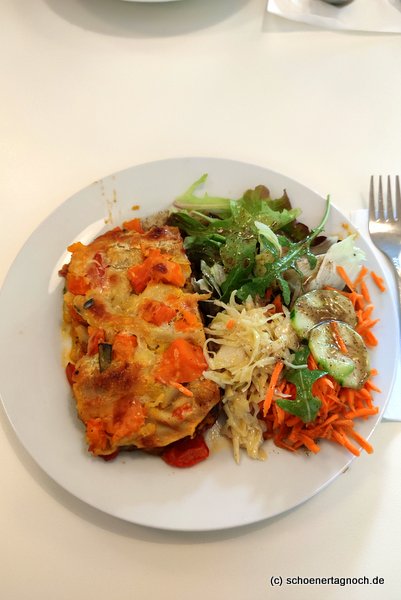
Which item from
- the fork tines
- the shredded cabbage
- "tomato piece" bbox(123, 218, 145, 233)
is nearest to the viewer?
the shredded cabbage

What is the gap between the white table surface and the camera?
2.25m

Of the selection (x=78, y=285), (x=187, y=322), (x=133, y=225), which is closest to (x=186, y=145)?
(x=133, y=225)

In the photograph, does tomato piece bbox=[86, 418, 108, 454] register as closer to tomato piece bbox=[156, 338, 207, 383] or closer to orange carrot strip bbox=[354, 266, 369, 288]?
tomato piece bbox=[156, 338, 207, 383]

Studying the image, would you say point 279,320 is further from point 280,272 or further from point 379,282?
point 379,282

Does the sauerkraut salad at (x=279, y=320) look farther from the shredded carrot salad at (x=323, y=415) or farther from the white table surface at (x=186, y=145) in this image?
the white table surface at (x=186, y=145)

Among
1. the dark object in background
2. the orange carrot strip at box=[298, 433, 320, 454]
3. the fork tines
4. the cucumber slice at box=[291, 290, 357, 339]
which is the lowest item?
the orange carrot strip at box=[298, 433, 320, 454]

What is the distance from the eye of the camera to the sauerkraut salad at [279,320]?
232cm

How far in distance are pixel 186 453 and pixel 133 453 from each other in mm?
247

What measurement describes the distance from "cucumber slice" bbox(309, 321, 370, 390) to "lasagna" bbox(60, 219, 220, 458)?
536 mm

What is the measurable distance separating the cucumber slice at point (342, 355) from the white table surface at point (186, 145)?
1.39 feet

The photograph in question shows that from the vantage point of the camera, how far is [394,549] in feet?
7.62

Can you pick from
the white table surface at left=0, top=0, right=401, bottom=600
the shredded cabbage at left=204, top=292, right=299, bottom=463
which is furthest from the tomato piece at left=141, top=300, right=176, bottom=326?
the white table surface at left=0, top=0, right=401, bottom=600

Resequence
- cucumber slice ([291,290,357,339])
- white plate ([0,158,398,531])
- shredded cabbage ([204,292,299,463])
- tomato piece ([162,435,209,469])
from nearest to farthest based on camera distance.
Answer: white plate ([0,158,398,531]) < tomato piece ([162,435,209,469]) < shredded cabbage ([204,292,299,463]) < cucumber slice ([291,290,357,339])

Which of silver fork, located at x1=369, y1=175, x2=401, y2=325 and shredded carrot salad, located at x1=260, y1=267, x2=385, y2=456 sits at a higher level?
silver fork, located at x1=369, y1=175, x2=401, y2=325
